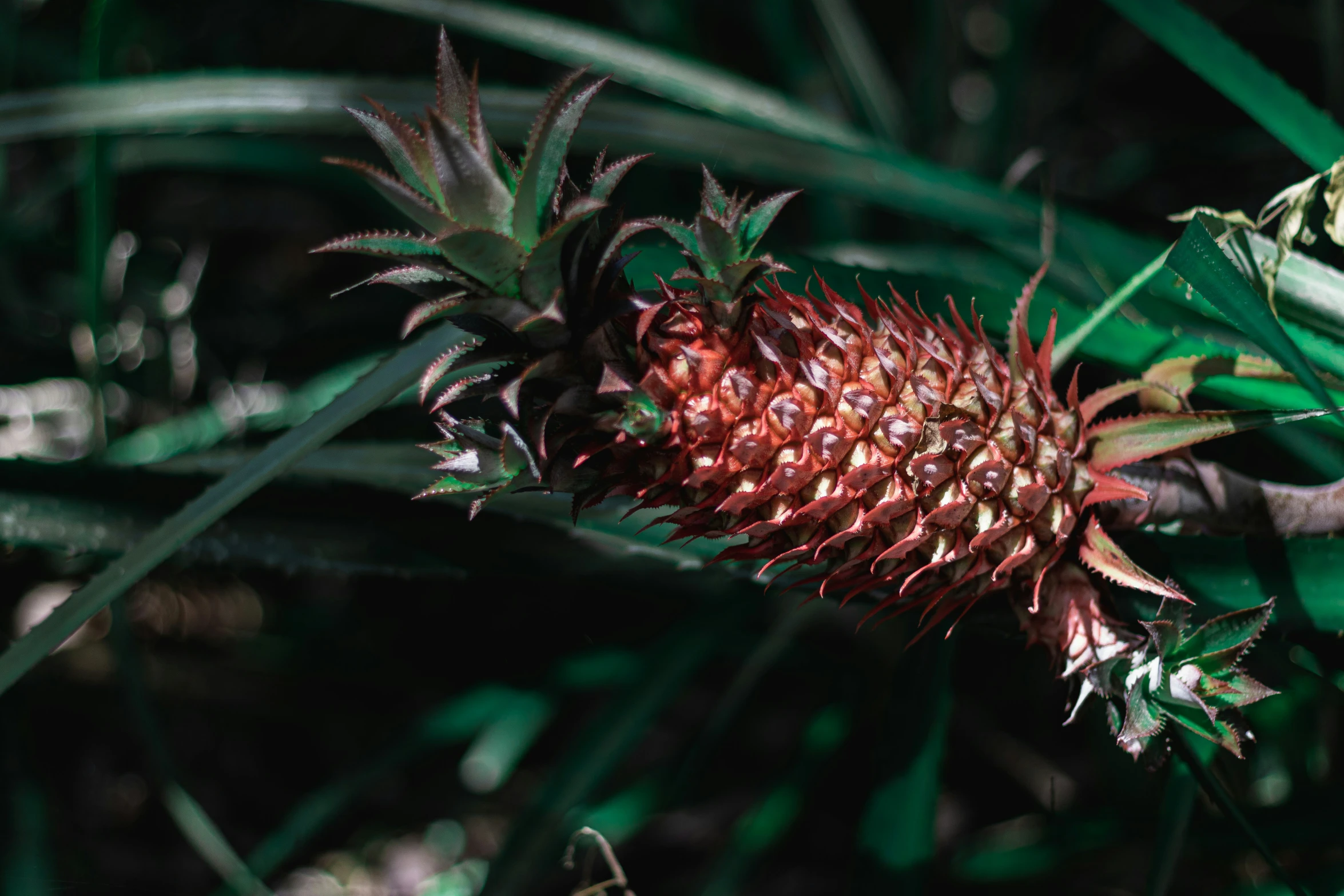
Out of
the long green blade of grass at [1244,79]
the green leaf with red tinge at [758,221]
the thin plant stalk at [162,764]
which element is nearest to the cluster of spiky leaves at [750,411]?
the green leaf with red tinge at [758,221]

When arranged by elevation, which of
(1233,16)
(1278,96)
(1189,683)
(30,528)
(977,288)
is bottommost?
(30,528)

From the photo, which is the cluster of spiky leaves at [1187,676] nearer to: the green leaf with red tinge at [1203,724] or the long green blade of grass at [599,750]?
the green leaf with red tinge at [1203,724]

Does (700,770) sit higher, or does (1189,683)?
(1189,683)

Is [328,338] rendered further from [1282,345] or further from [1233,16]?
[1233,16]

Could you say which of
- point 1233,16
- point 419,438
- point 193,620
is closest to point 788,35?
point 1233,16

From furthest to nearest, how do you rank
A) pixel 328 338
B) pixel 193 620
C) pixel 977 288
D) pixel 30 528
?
1. pixel 193 620
2. pixel 328 338
3. pixel 30 528
4. pixel 977 288

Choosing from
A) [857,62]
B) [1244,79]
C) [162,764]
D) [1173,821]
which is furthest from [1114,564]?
[162,764]

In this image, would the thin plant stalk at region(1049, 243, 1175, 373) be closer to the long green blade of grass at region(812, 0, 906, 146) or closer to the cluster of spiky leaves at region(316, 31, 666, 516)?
the cluster of spiky leaves at region(316, 31, 666, 516)
